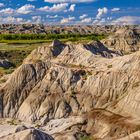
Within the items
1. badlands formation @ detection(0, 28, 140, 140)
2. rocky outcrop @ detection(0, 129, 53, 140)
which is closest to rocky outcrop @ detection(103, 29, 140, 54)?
badlands formation @ detection(0, 28, 140, 140)

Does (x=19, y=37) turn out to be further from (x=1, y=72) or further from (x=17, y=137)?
(x=17, y=137)

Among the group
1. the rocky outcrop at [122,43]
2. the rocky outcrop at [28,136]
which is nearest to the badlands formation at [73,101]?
the rocky outcrop at [28,136]

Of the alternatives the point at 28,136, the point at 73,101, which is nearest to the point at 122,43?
the point at 73,101

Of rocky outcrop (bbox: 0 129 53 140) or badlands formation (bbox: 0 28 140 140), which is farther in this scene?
badlands formation (bbox: 0 28 140 140)

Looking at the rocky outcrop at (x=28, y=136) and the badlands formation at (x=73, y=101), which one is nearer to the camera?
the rocky outcrop at (x=28, y=136)

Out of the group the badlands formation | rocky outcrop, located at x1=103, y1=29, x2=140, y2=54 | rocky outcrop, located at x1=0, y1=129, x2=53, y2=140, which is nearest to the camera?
rocky outcrop, located at x1=0, y1=129, x2=53, y2=140

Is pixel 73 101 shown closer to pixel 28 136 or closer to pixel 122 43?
pixel 28 136

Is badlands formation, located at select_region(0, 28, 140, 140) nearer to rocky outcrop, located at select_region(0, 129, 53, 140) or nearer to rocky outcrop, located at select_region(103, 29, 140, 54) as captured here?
rocky outcrop, located at select_region(0, 129, 53, 140)

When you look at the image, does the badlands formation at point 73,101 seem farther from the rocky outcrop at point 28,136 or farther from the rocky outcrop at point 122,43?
the rocky outcrop at point 122,43

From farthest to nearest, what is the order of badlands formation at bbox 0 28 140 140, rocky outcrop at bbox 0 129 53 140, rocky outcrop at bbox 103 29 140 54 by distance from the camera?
rocky outcrop at bbox 103 29 140 54
badlands formation at bbox 0 28 140 140
rocky outcrop at bbox 0 129 53 140
